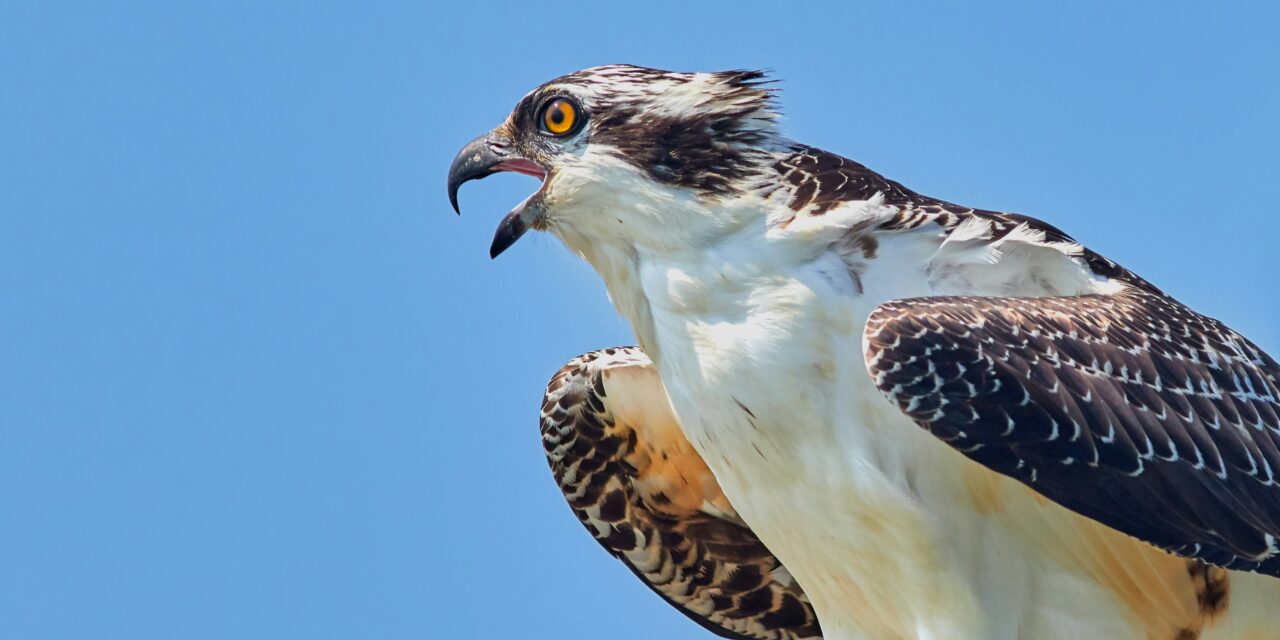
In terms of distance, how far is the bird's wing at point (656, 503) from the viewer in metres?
12.1

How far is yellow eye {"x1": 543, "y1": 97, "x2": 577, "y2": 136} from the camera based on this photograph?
10742 millimetres

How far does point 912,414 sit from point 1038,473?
599 mm

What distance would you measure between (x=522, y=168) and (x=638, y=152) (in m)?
0.70

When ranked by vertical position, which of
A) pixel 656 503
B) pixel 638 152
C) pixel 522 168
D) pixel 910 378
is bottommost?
pixel 910 378

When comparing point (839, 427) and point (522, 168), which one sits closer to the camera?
point (839, 427)

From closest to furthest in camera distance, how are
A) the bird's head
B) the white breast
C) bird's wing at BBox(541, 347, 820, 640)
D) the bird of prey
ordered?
the bird of prey < the white breast < the bird's head < bird's wing at BBox(541, 347, 820, 640)

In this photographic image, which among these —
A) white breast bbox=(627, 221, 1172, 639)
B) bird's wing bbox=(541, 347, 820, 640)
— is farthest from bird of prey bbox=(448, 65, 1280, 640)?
bird's wing bbox=(541, 347, 820, 640)

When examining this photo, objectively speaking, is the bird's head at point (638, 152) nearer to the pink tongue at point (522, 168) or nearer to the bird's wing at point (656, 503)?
the pink tongue at point (522, 168)

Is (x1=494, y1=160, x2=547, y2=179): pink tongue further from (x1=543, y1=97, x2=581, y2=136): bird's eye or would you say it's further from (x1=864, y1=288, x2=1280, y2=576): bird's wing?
(x1=864, y1=288, x2=1280, y2=576): bird's wing

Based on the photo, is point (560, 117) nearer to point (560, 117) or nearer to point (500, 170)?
point (560, 117)

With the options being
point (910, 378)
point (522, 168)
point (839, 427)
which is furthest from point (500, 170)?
point (910, 378)

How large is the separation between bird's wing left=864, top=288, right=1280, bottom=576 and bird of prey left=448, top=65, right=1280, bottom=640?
12 mm

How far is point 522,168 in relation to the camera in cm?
1092

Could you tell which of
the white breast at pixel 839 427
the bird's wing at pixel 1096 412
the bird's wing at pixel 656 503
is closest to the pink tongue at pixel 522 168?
the white breast at pixel 839 427
